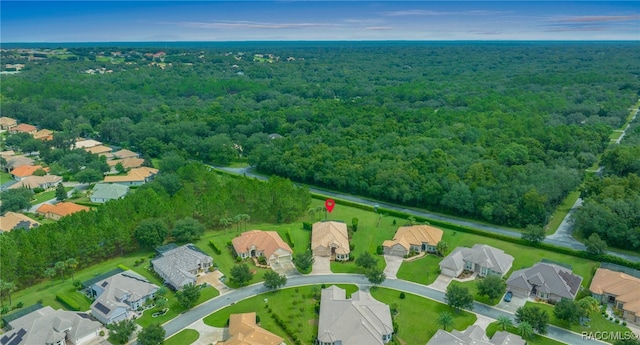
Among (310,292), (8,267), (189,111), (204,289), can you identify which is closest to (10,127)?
(189,111)

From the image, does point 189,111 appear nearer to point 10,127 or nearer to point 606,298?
point 10,127

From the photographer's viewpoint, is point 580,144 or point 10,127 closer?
point 580,144

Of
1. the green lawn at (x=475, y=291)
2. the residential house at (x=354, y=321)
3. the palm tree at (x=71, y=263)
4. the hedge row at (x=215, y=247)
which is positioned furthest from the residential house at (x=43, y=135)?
the green lawn at (x=475, y=291)

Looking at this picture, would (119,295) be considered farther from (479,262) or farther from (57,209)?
(479,262)

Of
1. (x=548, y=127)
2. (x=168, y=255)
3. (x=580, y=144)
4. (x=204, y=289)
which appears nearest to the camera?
(x=204, y=289)

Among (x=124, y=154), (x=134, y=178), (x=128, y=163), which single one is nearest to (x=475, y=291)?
(x=134, y=178)

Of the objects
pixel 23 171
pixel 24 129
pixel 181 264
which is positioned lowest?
pixel 23 171
